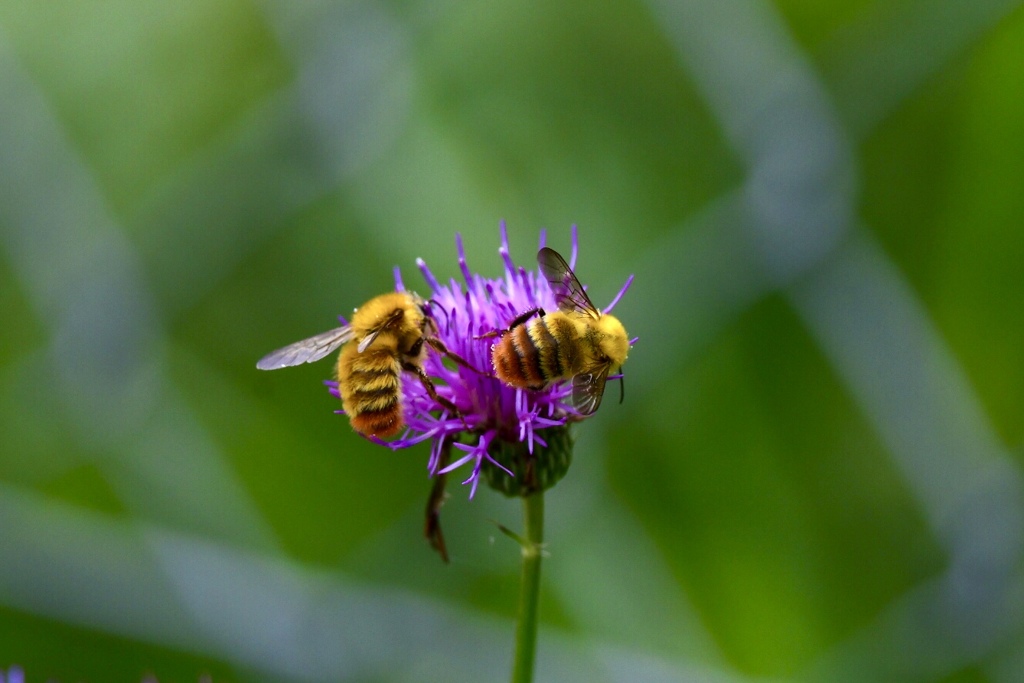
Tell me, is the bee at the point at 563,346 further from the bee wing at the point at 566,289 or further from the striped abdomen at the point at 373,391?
the striped abdomen at the point at 373,391

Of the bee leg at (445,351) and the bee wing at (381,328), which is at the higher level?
the bee wing at (381,328)

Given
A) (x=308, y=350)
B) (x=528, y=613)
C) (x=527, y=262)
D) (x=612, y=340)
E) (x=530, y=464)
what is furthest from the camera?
(x=527, y=262)

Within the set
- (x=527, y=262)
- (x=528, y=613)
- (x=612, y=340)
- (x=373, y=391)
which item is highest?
(x=373, y=391)

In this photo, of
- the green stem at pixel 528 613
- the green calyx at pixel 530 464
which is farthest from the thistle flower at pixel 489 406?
the green stem at pixel 528 613

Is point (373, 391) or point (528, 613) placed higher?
point (373, 391)

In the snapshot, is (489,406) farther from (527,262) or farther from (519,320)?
(527,262)

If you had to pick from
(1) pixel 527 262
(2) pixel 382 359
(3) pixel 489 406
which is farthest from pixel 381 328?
(1) pixel 527 262

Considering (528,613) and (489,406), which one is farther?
(489,406)

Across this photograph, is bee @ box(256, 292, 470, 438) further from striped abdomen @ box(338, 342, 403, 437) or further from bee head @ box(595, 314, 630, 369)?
bee head @ box(595, 314, 630, 369)
